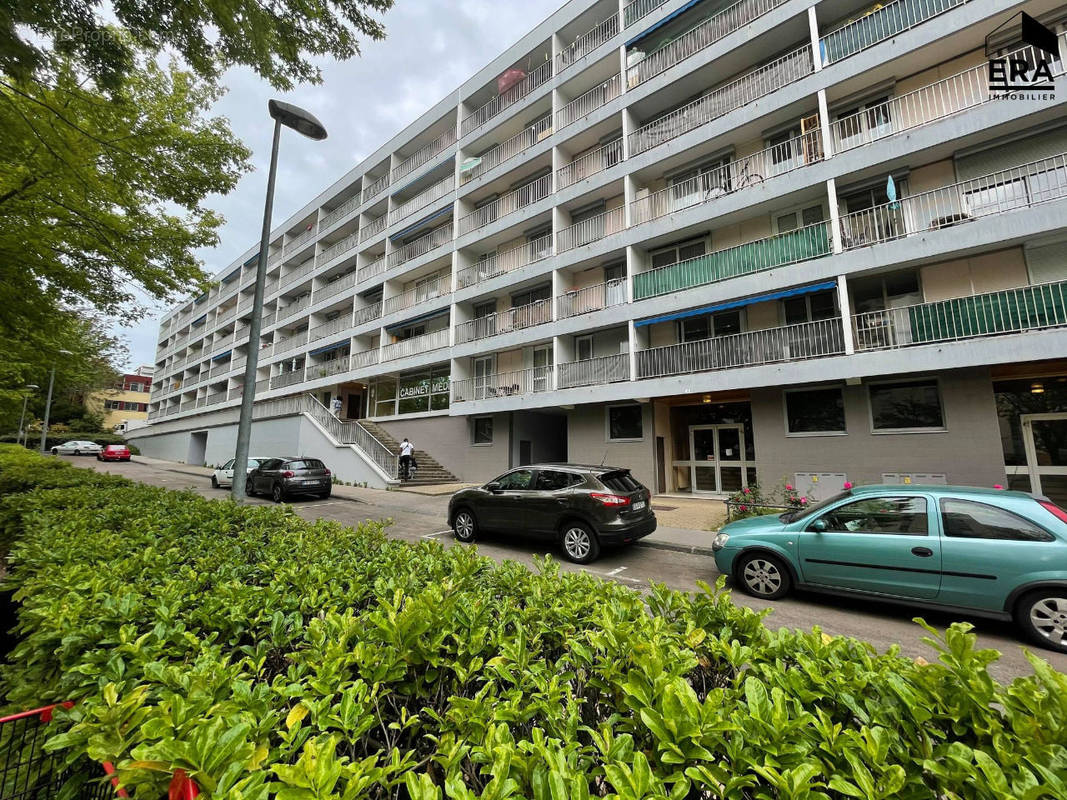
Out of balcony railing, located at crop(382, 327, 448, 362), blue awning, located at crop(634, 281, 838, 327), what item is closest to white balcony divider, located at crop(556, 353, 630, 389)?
blue awning, located at crop(634, 281, 838, 327)

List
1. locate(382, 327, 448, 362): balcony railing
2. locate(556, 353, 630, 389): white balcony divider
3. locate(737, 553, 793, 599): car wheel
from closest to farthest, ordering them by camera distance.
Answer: locate(737, 553, 793, 599): car wheel → locate(556, 353, 630, 389): white balcony divider → locate(382, 327, 448, 362): balcony railing

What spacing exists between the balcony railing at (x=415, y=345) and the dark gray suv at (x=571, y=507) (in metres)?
12.5

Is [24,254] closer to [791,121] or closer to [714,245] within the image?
[714,245]

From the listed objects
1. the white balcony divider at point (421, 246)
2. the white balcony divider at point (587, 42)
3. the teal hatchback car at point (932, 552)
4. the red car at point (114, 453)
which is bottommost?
the teal hatchback car at point (932, 552)

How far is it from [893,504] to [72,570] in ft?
24.4

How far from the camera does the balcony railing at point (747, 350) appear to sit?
11.3 metres

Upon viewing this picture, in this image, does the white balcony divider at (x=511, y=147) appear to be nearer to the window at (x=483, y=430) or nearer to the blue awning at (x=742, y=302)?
the blue awning at (x=742, y=302)

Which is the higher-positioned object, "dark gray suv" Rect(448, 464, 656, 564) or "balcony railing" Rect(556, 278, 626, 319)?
"balcony railing" Rect(556, 278, 626, 319)

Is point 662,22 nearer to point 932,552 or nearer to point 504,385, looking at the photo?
point 504,385

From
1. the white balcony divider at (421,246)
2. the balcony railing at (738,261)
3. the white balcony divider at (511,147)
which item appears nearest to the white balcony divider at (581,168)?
the white balcony divider at (511,147)

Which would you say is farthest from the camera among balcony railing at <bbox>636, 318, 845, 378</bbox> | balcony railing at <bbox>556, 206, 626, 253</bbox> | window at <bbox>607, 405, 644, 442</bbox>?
balcony railing at <bbox>556, 206, 626, 253</bbox>

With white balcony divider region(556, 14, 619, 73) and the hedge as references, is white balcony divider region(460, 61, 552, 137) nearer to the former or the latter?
white balcony divider region(556, 14, 619, 73)

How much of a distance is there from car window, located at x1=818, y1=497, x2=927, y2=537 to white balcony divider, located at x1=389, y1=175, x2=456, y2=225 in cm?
2088

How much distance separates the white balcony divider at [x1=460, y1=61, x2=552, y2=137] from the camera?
1828 centimetres
